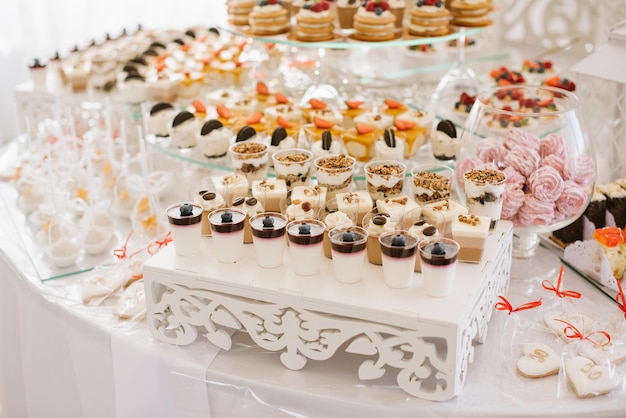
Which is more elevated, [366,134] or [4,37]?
[366,134]

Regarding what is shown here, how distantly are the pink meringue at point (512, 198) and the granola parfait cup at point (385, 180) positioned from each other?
26 centimetres

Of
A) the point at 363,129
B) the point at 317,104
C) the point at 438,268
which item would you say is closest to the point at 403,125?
the point at 363,129

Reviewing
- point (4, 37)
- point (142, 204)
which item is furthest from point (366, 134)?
point (4, 37)

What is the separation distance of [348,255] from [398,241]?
111 millimetres

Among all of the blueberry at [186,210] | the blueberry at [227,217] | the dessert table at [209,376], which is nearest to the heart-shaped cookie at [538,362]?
the dessert table at [209,376]

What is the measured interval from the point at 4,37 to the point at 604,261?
4.74 meters

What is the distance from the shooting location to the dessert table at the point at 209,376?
1.54 m

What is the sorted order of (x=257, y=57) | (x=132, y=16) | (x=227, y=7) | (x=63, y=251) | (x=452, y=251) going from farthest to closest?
(x=132, y=16)
(x=257, y=57)
(x=227, y=7)
(x=63, y=251)
(x=452, y=251)

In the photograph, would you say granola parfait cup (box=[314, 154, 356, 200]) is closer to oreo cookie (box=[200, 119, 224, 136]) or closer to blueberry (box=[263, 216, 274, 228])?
blueberry (box=[263, 216, 274, 228])

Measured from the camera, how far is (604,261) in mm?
1904

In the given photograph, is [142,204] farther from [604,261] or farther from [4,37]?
[4,37]

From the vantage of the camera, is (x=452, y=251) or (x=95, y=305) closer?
(x=452, y=251)

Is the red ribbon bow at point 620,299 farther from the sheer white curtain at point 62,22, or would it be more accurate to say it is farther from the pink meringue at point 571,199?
the sheer white curtain at point 62,22

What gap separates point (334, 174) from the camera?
1.93 meters
